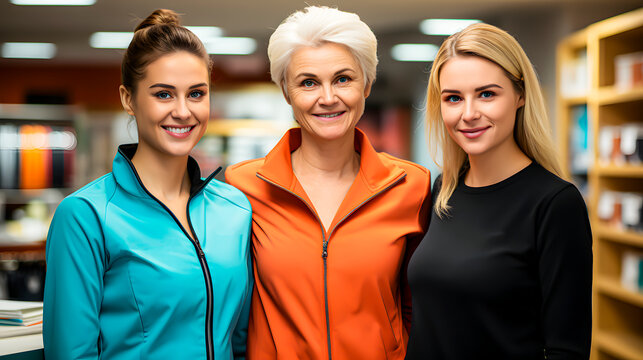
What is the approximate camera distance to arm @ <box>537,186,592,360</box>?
56.3 inches

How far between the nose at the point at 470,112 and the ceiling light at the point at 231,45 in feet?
20.8

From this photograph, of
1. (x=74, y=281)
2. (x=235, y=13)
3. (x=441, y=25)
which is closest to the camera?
(x=74, y=281)

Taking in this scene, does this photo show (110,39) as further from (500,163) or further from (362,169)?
(500,163)

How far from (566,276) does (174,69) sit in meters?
1.21

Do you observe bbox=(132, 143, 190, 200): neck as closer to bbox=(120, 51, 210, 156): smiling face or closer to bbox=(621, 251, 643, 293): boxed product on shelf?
bbox=(120, 51, 210, 156): smiling face

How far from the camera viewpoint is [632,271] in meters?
4.07

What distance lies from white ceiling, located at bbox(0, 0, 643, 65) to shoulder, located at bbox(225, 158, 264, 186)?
153 inches

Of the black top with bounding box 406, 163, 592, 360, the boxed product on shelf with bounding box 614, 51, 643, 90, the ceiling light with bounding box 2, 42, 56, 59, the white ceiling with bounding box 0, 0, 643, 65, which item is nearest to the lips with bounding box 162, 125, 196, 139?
the black top with bounding box 406, 163, 592, 360

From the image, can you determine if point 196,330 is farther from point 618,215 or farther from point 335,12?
point 618,215

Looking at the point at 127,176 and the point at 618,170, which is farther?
the point at 618,170

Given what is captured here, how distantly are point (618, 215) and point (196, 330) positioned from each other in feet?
12.2

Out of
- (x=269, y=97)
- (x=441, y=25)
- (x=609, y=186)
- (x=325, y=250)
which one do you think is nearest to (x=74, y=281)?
(x=325, y=250)

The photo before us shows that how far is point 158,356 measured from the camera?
4.77ft

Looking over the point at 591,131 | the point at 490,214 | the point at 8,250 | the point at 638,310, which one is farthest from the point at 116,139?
the point at 490,214
